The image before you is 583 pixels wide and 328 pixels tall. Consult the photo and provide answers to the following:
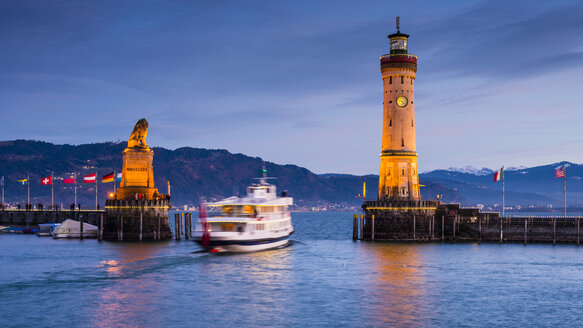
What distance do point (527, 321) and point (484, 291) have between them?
11909 mm

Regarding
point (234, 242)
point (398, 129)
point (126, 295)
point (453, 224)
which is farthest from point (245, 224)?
point (453, 224)

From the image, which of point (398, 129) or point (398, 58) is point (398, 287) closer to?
point (398, 129)

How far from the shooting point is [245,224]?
8288cm

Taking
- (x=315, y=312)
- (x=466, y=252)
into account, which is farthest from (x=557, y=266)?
(x=315, y=312)

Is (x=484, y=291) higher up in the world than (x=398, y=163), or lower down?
lower down

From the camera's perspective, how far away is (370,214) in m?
101

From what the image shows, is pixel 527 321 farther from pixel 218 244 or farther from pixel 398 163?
pixel 398 163

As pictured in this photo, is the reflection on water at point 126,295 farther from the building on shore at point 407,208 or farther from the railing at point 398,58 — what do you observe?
the railing at point 398,58

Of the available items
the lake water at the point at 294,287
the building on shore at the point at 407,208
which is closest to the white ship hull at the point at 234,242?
the lake water at the point at 294,287

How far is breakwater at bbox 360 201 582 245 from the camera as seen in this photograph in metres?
95.7

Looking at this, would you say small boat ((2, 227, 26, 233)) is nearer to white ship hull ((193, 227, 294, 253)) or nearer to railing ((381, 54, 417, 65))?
white ship hull ((193, 227, 294, 253))

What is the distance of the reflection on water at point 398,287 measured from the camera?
5046 centimetres

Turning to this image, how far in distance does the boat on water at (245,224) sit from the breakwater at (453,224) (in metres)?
15.1

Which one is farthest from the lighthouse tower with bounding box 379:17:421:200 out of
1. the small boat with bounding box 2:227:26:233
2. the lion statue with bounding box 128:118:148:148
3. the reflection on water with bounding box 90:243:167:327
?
the small boat with bounding box 2:227:26:233
